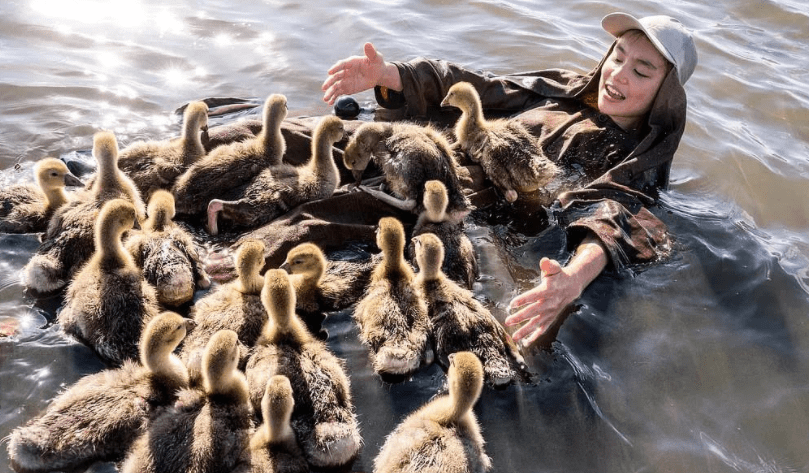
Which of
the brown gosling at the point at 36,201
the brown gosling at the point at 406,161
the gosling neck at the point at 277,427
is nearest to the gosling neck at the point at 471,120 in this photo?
the brown gosling at the point at 406,161

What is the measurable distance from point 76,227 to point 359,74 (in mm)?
3164

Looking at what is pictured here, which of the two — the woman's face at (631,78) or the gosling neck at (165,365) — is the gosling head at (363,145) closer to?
the woman's face at (631,78)

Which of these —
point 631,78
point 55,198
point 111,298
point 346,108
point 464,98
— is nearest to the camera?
point 111,298

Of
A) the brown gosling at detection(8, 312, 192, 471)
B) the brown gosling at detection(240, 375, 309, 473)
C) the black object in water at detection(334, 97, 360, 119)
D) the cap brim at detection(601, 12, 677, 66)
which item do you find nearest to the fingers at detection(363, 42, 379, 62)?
the black object in water at detection(334, 97, 360, 119)

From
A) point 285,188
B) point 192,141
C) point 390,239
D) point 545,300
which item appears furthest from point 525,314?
point 192,141

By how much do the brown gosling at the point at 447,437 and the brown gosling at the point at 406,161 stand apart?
182 centimetres

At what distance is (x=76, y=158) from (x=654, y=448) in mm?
5139

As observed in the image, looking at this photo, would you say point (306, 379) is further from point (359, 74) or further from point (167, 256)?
point (359, 74)

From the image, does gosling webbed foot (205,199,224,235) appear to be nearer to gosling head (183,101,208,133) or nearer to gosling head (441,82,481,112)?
gosling head (183,101,208,133)

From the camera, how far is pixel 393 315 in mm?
4328

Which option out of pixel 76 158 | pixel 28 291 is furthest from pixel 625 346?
pixel 76 158

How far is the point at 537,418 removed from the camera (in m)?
4.07

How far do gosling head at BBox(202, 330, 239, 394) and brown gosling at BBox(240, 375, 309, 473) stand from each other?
211mm

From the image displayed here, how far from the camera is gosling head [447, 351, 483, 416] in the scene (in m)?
3.62
